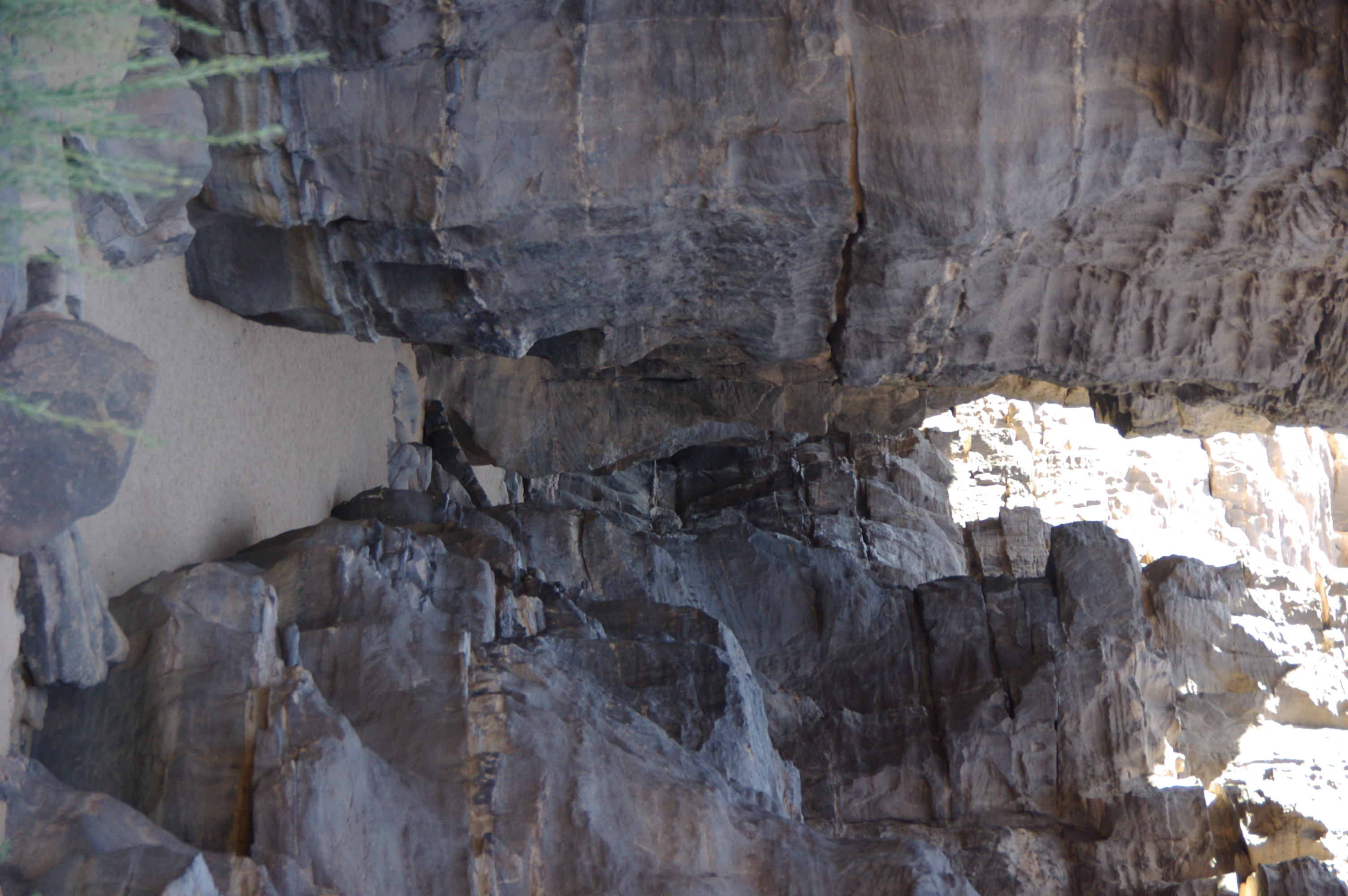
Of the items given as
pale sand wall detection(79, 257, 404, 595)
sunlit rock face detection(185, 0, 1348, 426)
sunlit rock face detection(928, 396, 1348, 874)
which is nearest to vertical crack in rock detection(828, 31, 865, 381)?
sunlit rock face detection(185, 0, 1348, 426)

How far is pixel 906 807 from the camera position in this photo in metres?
6.99

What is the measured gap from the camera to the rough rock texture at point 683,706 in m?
2.98

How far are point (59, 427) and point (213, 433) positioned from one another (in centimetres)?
196

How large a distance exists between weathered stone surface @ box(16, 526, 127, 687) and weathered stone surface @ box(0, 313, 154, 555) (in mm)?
176

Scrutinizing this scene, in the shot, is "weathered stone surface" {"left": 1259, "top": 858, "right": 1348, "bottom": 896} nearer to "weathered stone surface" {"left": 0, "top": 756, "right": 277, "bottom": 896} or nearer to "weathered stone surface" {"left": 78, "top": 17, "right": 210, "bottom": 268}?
"weathered stone surface" {"left": 0, "top": 756, "right": 277, "bottom": 896}

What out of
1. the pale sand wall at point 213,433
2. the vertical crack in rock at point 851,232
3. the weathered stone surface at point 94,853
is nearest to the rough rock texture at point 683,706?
the weathered stone surface at point 94,853

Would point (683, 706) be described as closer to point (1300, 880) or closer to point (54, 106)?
point (54, 106)

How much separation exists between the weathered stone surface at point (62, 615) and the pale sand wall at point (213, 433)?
19.0 inches

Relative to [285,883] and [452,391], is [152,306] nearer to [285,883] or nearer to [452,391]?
[285,883]

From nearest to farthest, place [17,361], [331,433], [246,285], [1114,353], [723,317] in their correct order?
[17,361] < [246,285] < [723,317] < [1114,353] < [331,433]

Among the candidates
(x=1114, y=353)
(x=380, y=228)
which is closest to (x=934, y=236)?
(x=1114, y=353)

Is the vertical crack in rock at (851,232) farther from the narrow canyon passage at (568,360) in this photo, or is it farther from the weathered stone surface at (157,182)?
the weathered stone surface at (157,182)

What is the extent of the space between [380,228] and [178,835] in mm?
2379

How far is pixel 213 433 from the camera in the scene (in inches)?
175
